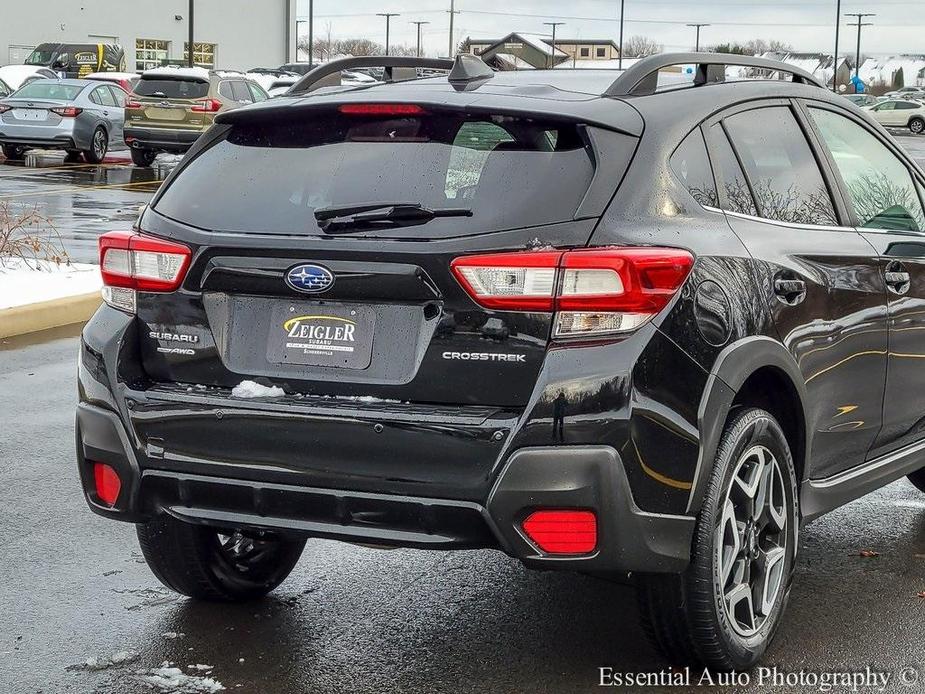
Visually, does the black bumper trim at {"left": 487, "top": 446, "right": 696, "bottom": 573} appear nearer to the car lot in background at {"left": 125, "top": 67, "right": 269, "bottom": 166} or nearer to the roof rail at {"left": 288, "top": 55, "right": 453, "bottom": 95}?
the roof rail at {"left": 288, "top": 55, "right": 453, "bottom": 95}

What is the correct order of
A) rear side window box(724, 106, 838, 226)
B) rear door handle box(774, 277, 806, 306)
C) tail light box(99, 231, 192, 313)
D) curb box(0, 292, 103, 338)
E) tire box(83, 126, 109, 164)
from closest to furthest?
1. tail light box(99, 231, 192, 313)
2. rear door handle box(774, 277, 806, 306)
3. rear side window box(724, 106, 838, 226)
4. curb box(0, 292, 103, 338)
5. tire box(83, 126, 109, 164)

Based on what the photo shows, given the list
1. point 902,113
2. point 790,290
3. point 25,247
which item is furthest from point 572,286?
point 902,113

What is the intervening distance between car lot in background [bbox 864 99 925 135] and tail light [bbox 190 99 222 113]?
42.7 metres

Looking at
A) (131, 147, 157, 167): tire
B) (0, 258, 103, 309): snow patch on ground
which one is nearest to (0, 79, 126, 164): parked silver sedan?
(131, 147, 157, 167): tire

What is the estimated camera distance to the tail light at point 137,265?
12.6ft

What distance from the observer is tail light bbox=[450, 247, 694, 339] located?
11.3 ft

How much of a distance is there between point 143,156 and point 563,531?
24.1 m

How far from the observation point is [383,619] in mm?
4426

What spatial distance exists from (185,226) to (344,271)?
0.56 metres

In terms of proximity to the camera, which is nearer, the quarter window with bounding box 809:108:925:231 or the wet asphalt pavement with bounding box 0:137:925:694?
the wet asphalt pavement with bounding box 0:137:925:694

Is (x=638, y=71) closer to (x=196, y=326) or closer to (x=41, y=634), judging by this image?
(x=196, y=326)

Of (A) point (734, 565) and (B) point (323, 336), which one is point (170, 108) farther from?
(A) point (734, 565)

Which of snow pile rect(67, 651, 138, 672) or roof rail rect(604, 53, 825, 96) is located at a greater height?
roof rail rect(604, 53, 825, 96)

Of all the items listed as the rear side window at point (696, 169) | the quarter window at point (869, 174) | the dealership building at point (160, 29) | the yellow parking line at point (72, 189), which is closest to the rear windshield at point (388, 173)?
the rear side window at point (696, 169)
